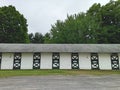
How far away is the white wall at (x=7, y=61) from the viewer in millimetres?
A: 27781

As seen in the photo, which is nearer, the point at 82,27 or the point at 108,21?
the point at 82,27

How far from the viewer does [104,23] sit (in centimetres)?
4528

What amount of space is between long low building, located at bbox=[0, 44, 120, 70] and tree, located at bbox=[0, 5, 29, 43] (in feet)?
51.1

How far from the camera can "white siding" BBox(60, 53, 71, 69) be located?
27859 mm

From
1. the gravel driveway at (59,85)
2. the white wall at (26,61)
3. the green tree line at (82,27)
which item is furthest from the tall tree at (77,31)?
the gravel driveway at (59,85)

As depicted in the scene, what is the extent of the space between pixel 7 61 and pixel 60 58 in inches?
244

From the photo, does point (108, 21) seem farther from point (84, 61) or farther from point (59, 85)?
point (59, 85)

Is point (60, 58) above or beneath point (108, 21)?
beneath

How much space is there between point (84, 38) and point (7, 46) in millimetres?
17852

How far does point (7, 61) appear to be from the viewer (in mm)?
27875

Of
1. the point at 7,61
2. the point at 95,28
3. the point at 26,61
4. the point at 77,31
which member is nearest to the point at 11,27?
the point at 77,31

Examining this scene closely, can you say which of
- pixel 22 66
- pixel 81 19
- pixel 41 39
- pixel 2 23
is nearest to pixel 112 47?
pixel 22 66

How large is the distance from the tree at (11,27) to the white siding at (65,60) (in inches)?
700

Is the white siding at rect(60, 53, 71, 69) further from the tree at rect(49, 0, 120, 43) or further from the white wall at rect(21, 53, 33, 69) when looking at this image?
the tree at rect(49, 0, 120, 43)
